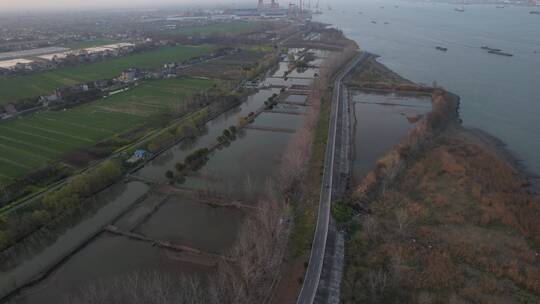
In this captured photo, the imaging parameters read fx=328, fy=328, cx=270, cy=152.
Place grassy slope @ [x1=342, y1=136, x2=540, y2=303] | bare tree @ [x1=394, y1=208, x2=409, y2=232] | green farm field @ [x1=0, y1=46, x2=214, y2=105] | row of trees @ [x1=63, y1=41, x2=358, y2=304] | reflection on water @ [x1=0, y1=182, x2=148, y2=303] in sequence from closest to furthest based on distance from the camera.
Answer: row of trees @ [x1=63, y1=41, x2=358, y2=304], grassy slope @ [x1=342, y1=136, x2=540, y2=303], reflection on water @ [x1=0, y1=182, x2=148, y2=303], bare tree @ [x1=394, y1=208, x2=409, y2=232], green farm field @ [x1=0, y1=46, x2=214, y2=105]

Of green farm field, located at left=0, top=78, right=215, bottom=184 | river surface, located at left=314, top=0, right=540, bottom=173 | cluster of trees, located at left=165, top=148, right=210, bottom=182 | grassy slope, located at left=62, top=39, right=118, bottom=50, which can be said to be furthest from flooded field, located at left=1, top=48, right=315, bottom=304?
grassy slope, located at left=62, top=39, right=118, bottom=50

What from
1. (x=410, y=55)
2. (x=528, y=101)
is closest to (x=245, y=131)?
(x=528, y=101)

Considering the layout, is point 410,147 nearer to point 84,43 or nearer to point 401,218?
point 401,218

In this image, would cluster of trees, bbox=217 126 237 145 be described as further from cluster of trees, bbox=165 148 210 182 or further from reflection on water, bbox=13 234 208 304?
reflection on water, bbox=13 234 208 304

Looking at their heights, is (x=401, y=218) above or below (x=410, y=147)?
below

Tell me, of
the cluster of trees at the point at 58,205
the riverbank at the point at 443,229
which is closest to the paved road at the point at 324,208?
the riverbank at the point at 443,229

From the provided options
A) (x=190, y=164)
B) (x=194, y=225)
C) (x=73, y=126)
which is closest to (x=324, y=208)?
(x=194, y=225)

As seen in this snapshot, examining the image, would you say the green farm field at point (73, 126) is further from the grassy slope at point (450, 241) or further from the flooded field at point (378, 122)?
the grassy slope at point (450, 241)
